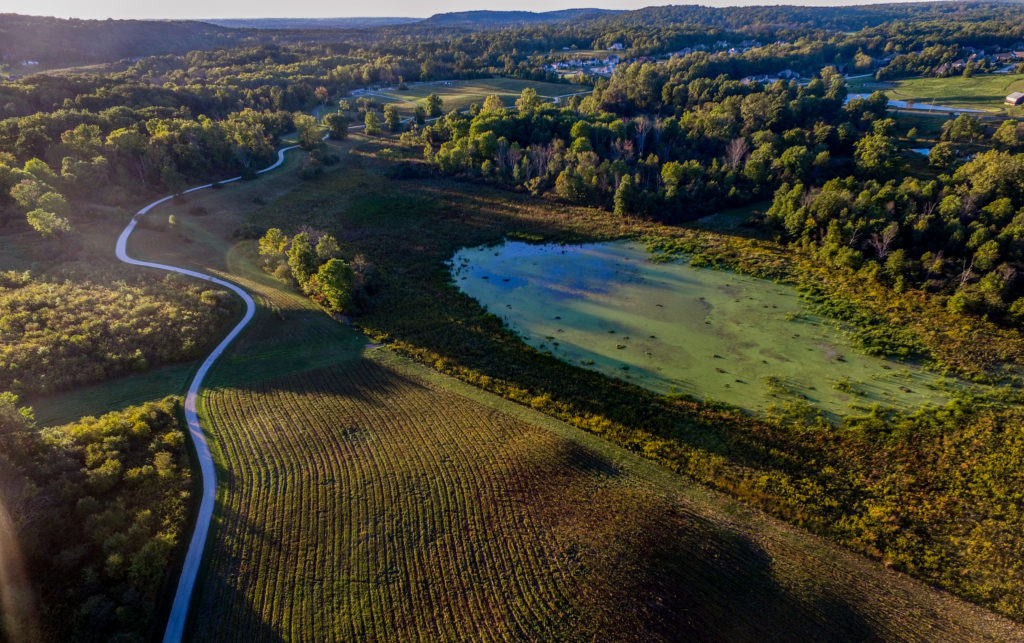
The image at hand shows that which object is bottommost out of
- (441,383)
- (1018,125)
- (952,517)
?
(952,517)

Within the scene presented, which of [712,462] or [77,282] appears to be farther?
[77,282]

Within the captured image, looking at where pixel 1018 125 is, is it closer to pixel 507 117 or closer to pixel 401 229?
pixel 507 117

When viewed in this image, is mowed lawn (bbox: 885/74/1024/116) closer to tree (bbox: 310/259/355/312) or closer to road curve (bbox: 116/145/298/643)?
tree (bbox: 310/259/355/312)

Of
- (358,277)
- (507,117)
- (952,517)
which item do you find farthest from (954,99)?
(358,277)

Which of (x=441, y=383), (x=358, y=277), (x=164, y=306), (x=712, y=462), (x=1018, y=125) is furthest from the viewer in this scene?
(x=1018, y=125)

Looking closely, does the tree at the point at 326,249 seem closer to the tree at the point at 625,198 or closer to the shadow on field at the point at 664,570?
the shadow on field at the point at 664,570

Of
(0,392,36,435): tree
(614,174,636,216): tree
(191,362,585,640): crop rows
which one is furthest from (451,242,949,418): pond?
(0,392,36,435): tree

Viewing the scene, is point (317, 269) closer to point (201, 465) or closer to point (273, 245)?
point (273, 245)
